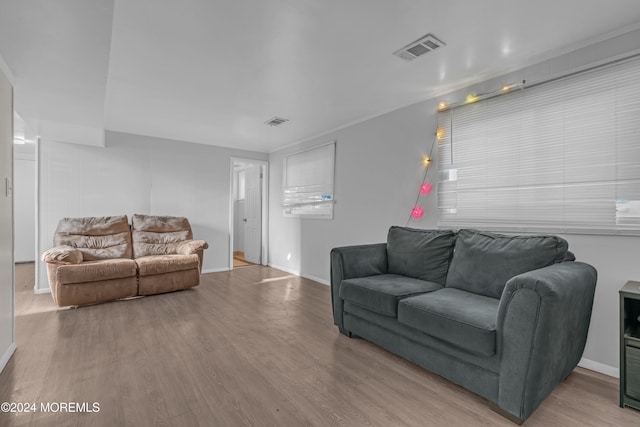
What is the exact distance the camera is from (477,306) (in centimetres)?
199

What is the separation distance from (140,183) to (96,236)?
1059 mm

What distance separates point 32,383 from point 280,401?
1622 mm

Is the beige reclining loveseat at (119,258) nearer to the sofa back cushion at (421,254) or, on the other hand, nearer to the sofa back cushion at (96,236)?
the sofa back cushion at (96,236)

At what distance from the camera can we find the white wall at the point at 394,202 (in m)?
2.15

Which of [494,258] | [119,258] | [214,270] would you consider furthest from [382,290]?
[214,270]

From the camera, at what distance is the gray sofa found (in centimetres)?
160

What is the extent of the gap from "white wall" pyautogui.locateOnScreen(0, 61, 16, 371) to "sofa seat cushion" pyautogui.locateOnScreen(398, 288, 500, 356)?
9.34ft

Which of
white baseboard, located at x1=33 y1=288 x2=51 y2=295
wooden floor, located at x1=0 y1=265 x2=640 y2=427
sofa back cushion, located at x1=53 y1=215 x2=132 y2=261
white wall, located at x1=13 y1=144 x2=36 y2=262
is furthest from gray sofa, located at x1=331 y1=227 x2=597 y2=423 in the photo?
white wall, located at x1=13 y1=144 x2=36 y2=262

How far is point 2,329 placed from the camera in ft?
7.18

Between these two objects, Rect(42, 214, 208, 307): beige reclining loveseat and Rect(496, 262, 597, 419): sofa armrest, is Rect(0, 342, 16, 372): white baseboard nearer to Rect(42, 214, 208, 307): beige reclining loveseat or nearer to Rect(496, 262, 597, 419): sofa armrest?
Rect(42, 214, 208, 307): beige reclining loveseat

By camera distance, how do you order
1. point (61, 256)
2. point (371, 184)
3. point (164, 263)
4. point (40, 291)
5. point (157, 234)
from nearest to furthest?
point (61, 256) < point (371, 184) < point (164, 263) < point (40, 291) < point (157, 234)

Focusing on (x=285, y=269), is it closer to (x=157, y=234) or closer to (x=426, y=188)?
(x=157, y=234)

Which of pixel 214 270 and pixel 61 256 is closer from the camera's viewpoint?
pixel 61 256

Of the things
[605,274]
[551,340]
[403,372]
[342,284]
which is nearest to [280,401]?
[403,372]
